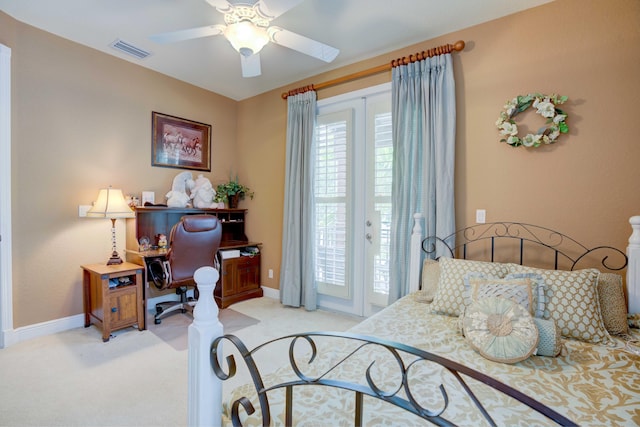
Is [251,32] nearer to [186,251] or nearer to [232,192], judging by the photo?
[186,251]

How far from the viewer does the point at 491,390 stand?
115 cm

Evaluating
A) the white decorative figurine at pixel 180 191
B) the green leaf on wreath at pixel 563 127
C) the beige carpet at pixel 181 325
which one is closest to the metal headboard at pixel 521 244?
the green leaf on wreath at pixel 563 127

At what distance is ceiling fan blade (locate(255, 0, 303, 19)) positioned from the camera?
1.81 m

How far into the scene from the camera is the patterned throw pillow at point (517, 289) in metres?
1.66

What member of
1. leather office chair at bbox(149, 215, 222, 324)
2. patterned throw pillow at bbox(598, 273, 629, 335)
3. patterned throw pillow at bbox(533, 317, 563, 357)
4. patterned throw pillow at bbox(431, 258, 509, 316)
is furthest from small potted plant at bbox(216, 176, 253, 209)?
patterned throw pillow at bbox(598, 273, 629, 335)

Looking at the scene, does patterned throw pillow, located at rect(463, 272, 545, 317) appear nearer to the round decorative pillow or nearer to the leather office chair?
the round decorative pillow

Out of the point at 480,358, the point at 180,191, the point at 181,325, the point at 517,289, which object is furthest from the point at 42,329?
the point at 517,289

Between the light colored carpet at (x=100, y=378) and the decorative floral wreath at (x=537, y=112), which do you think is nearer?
the light colored carpet at (x=100, y=378)

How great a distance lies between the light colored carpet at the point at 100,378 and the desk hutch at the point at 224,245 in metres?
0.81

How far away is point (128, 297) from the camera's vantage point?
280 centimetres

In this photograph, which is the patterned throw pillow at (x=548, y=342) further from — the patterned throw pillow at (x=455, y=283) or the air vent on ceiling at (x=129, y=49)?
the air vent on ceiling at (x=129, y=49)

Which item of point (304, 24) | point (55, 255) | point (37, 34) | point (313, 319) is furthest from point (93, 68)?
point (313, 319)

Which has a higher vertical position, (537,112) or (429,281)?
(537,112)

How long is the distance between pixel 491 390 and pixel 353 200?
2307 mm
